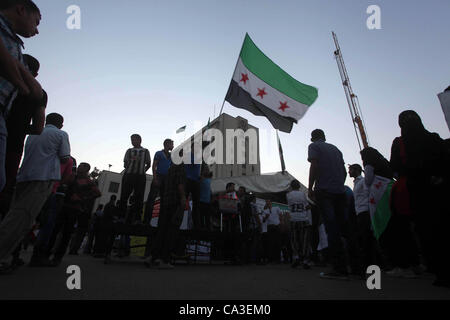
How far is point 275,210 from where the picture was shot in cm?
880

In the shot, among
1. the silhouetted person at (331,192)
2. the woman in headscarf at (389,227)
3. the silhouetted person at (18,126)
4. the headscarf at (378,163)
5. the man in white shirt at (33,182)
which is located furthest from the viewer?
the headscarf at (378,163)

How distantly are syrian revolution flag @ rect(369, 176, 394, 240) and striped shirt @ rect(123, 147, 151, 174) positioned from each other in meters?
4.45

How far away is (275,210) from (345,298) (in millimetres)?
6709

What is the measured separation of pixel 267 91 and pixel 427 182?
5744 mm

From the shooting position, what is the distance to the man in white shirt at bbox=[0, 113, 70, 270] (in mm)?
2473

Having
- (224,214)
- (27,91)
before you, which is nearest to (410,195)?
(27,91)

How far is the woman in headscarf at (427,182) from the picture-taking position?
9.04 feet

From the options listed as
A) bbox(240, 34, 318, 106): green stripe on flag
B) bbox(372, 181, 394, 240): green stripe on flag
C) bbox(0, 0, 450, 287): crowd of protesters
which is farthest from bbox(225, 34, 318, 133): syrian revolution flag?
bbox(372, 181, 394, 240): green stripe on flag

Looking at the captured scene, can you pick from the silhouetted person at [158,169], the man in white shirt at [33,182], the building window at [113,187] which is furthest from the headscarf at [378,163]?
the building window at [113,187]

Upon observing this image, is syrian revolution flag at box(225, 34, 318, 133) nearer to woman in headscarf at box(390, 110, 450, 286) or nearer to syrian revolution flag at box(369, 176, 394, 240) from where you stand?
syrian revolution flag at box(369, 176, 394, 240)

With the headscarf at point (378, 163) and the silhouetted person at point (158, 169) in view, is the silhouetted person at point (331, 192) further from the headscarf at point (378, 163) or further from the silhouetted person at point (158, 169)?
the silhouetted person at point (158, 169)

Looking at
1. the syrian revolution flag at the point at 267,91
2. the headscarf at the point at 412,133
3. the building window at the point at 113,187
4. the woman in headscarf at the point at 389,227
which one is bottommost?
the woman in headscarf at the point at 389,227
